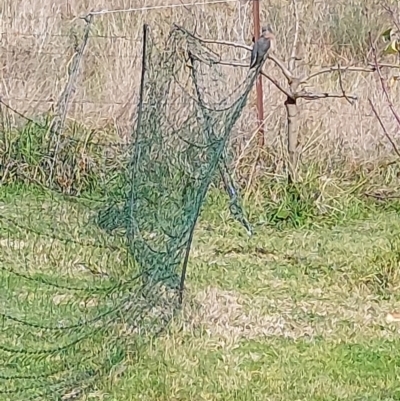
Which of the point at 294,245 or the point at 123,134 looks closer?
the point at 294,245

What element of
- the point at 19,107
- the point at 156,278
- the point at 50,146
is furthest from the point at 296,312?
the point at 19,107

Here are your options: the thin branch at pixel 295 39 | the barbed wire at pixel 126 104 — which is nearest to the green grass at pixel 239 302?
the barbed wire at pixel 126 104

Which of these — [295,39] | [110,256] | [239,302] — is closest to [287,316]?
[239,302]

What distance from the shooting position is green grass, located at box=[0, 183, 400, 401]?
12.1ft

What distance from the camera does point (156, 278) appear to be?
164 inches

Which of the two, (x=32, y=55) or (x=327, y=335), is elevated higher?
(x=32, y=55)

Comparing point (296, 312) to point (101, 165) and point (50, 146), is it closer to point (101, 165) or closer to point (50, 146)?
point (101, 165)

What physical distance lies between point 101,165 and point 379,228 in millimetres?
2122

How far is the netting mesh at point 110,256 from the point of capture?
12.7ft

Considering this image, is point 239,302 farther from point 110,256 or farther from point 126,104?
point 126,104

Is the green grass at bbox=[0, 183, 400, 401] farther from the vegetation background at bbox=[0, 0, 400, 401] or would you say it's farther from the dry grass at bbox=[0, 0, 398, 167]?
the dry grass at bbox=[0, 0, 398, 167]

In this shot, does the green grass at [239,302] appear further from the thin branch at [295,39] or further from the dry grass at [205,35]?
the thin branch at [295,39]

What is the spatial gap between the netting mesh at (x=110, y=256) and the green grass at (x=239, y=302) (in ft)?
0.05

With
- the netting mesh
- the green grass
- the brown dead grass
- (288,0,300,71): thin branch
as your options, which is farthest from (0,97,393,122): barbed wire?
the brown dead grass
